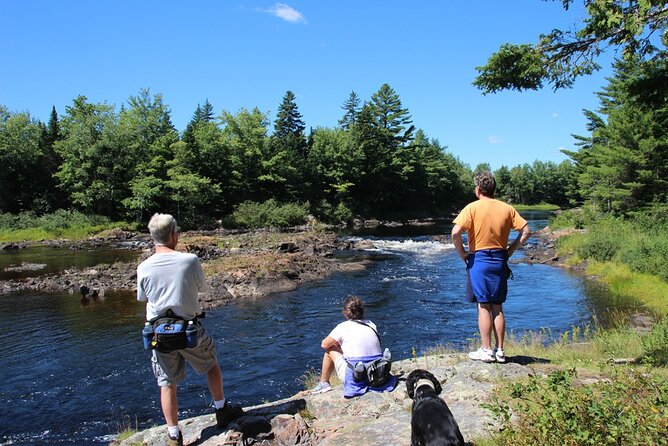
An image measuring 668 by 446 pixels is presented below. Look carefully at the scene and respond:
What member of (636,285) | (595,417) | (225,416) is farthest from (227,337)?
(636,285)

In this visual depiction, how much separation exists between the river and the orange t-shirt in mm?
2136

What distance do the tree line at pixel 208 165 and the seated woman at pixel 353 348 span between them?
4365cm

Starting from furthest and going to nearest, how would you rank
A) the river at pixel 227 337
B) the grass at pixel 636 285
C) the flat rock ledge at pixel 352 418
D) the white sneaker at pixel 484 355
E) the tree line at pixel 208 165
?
the tree line at pixel 208 165
the grass at pixel 636 285
the river at pixel 227 337
the white sneaker at pixel 484 355
the flat rock ledge at pixel 352 418

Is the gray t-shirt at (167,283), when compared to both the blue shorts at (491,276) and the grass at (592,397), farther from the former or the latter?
the blue shorts at (491,276)

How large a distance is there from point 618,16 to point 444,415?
5.42 m

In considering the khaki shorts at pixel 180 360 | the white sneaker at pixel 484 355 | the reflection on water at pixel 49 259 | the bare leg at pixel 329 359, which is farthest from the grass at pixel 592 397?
the reflection on water at pixel 49 259

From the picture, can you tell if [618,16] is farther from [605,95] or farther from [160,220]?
[605,95]

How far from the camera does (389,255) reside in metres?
29.2

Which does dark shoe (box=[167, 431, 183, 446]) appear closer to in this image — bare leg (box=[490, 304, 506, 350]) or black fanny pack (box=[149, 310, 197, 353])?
black fanny pack (box=[149, 310, 197, 353])

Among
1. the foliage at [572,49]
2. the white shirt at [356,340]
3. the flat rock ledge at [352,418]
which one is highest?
the foliage at [572,49]

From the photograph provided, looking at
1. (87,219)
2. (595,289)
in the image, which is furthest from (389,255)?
(87,219)

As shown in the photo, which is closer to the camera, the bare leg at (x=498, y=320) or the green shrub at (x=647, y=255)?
the bare leg at (x=498, y=320)

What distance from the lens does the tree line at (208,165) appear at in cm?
4741

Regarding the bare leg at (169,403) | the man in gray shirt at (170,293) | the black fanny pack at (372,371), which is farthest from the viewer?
the black fanny pack at (372,371)
